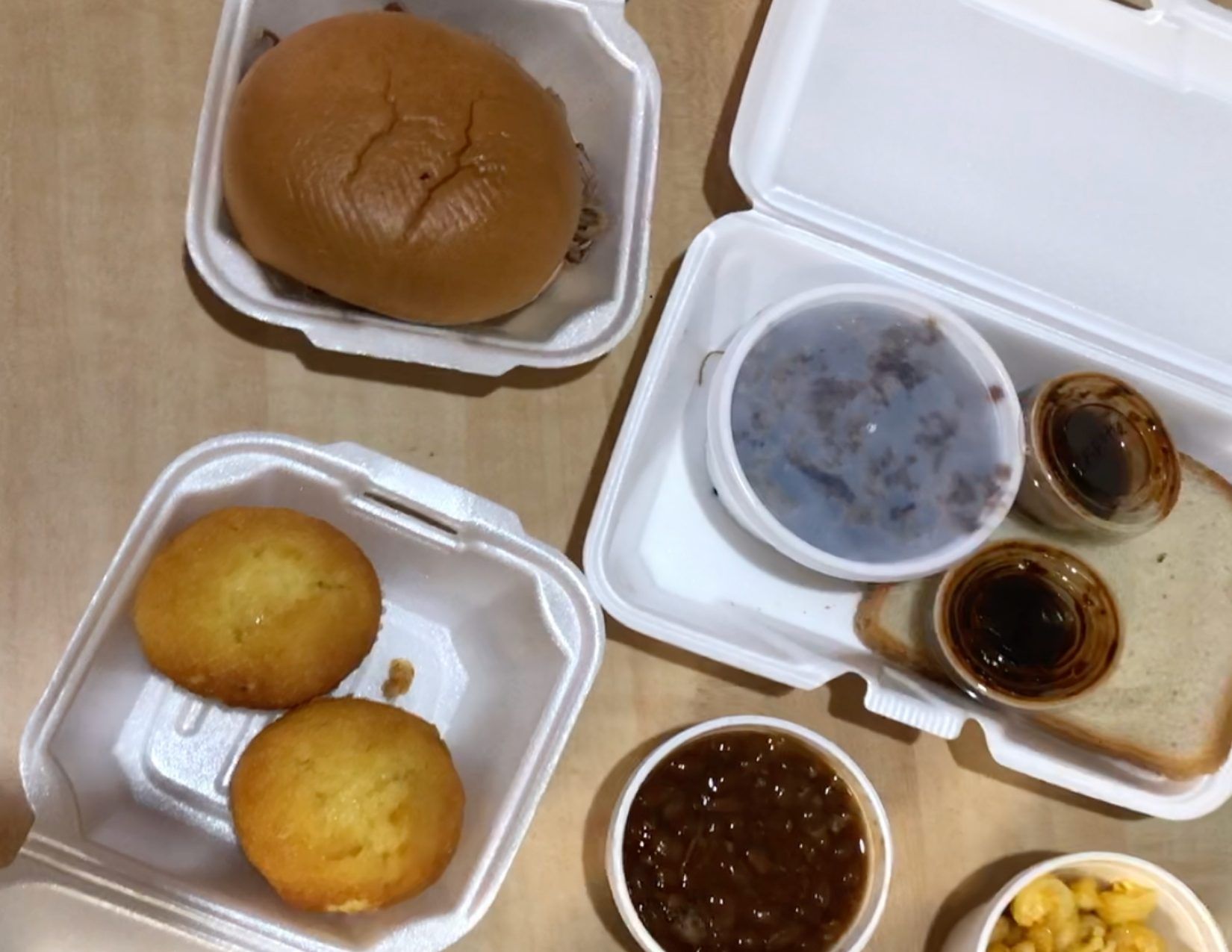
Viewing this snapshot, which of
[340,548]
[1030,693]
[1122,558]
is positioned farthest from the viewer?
[1122,558]

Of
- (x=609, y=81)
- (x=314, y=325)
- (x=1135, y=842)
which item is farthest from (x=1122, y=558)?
(x=314, y=325)

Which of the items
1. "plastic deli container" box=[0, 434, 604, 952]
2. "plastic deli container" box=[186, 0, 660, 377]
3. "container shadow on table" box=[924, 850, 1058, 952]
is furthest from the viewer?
"container shadow on table" box=[924, 850, 1058, 952]

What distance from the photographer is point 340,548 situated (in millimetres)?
839

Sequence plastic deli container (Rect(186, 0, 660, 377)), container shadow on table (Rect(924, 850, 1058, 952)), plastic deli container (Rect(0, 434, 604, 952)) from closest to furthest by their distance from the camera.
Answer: plastic deli container (Rect(0, 434, 604, 952)) < plastic deli container (Rect(186, 0, 660, 377)) < container shadow on table (Rect(924, 850, 1058, 952))

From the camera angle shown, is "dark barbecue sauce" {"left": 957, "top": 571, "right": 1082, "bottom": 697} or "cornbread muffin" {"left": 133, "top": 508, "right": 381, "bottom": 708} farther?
"dark barbecue sauce" {"left": 957, "top": 571, "right": 1082, "bottom": 697}

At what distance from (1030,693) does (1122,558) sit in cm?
20

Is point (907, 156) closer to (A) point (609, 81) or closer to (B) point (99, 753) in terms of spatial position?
(A) point (609, 81)

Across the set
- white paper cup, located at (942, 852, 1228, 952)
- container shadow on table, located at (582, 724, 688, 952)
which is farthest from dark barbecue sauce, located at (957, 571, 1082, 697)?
container shadow on table, located at (582, 724, 688, 952)

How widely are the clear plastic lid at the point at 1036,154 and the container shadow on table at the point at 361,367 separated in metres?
0.27

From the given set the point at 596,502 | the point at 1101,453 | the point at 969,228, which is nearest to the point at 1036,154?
the point at 969,228

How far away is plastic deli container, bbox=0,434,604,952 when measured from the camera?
0.76 metres

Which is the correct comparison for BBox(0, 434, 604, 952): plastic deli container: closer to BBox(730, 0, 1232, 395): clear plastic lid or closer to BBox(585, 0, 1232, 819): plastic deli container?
BBox(585, 0, 1232, 819): plastic deli container

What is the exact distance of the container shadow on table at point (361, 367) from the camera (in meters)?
0.95

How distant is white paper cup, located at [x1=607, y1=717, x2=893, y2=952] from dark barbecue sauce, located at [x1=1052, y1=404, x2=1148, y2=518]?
1.10 feet
